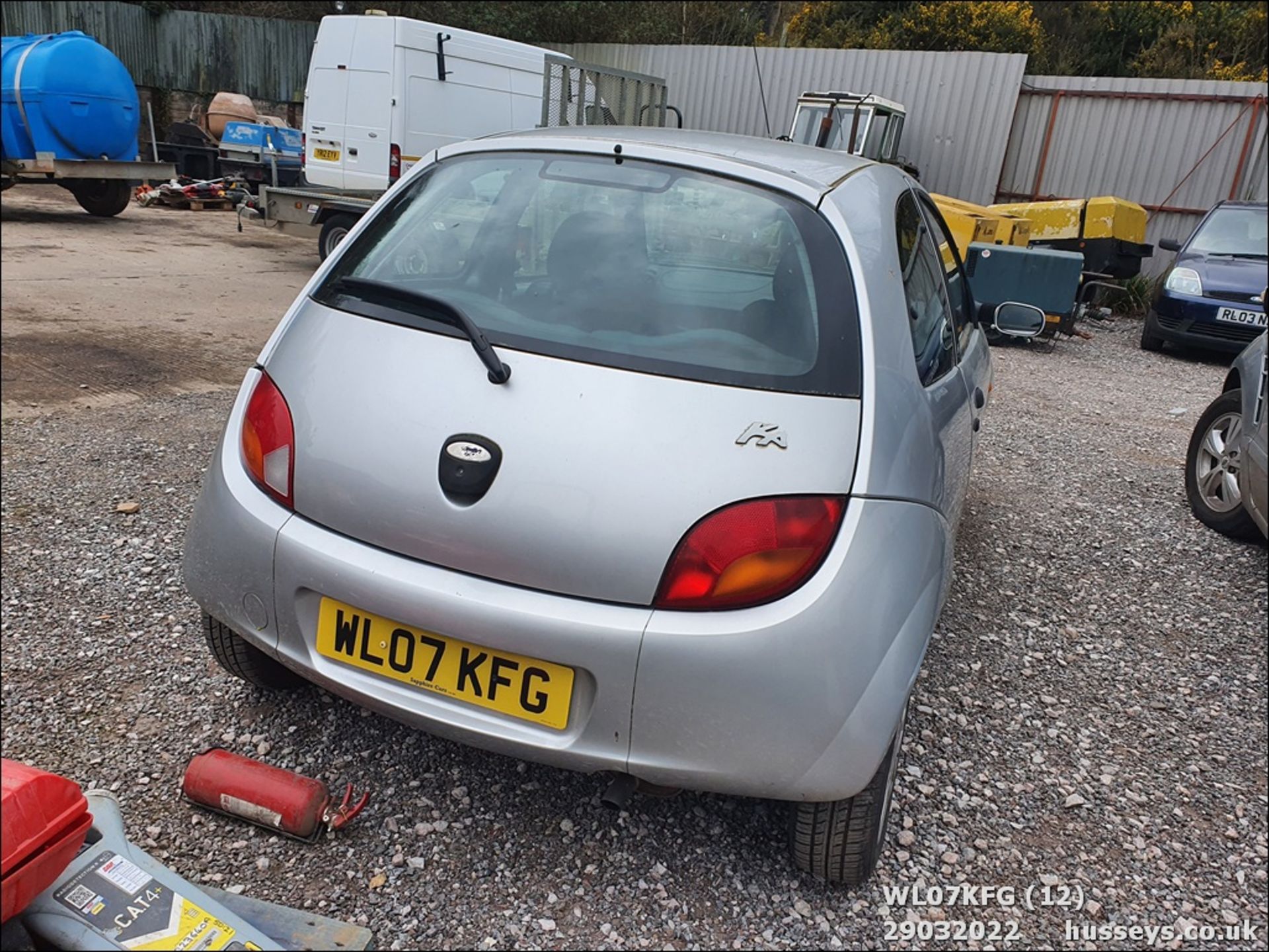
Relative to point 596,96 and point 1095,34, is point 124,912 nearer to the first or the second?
point 596,96

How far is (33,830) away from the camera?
132 cm

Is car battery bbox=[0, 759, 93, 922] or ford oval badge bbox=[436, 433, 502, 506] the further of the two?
ford oval badge bbox=[436, 433, 502, 506]

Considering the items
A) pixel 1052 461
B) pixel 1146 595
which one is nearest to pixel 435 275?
pixel 1146 595

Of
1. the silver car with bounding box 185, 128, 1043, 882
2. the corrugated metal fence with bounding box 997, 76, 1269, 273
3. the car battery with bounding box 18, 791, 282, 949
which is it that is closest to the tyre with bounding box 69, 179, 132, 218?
the silver car with bounding box 185, 128, 1043, 882

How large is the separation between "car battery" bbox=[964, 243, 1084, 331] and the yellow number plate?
340 inches

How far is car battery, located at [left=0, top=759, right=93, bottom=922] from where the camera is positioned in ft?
4.18

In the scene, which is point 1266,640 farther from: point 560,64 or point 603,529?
point 560,64

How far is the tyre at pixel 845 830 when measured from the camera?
6.44ft

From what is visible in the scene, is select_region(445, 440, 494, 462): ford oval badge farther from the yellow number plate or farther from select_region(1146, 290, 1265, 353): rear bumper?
select_region(1146, 290, 1265, 353): rear bumper

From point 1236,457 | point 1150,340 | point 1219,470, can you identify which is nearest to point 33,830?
point 1236,457

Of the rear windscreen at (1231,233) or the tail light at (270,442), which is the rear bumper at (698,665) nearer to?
the tail light at (270,442)

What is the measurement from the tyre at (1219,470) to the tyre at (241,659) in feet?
13.1

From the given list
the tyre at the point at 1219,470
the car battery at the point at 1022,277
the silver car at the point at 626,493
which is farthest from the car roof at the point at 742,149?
the car battery at the point at 1022,277

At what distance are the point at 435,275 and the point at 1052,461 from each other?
14.7 feet
